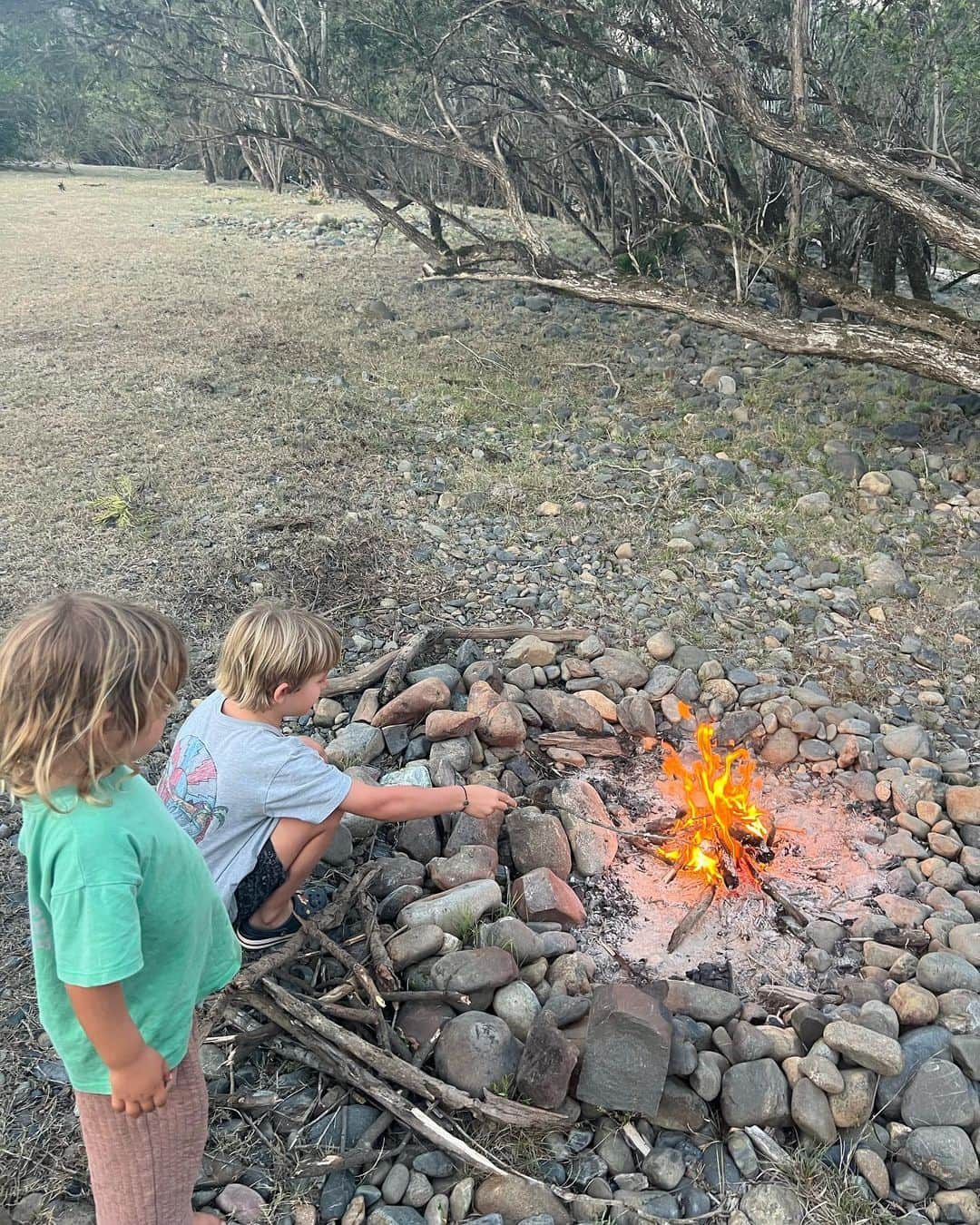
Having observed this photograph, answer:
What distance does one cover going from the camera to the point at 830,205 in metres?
8.19

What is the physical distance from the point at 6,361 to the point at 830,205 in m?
6.90

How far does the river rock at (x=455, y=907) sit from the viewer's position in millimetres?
2596

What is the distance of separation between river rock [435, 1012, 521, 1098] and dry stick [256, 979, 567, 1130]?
0.11ft

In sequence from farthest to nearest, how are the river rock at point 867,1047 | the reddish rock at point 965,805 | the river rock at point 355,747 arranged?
→ 1. the river rock at point 355,747
2. the reddish rock at point 965,805
3. the river rock at point 867,1047

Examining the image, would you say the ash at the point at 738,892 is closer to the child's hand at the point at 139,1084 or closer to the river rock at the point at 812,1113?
the river rock at the point at 812,1113

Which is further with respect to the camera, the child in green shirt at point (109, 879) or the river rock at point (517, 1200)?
the river rock at point (517, 1200)

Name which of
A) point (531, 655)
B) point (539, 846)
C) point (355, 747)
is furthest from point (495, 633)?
point (539, 846)

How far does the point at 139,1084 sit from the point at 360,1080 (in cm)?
73

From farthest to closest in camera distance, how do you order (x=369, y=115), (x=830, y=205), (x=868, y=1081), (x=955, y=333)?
(x=830, y=205)
(x=369, y=115)
(x=955, y=333)
(x=868, y=1081)

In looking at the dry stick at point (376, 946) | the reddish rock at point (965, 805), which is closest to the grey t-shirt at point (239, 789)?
the dry stick at point (376, 946)

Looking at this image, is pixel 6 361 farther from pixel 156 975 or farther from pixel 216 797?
pixel 156 975

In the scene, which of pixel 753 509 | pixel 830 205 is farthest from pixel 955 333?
pixel 830 205

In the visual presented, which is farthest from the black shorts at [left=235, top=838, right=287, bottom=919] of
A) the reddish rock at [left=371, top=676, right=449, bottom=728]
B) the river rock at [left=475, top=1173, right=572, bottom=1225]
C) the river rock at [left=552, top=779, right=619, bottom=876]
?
the reddish rock at [left=371, top=676, right=449, bottom=728]

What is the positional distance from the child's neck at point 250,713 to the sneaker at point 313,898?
0.54 m
